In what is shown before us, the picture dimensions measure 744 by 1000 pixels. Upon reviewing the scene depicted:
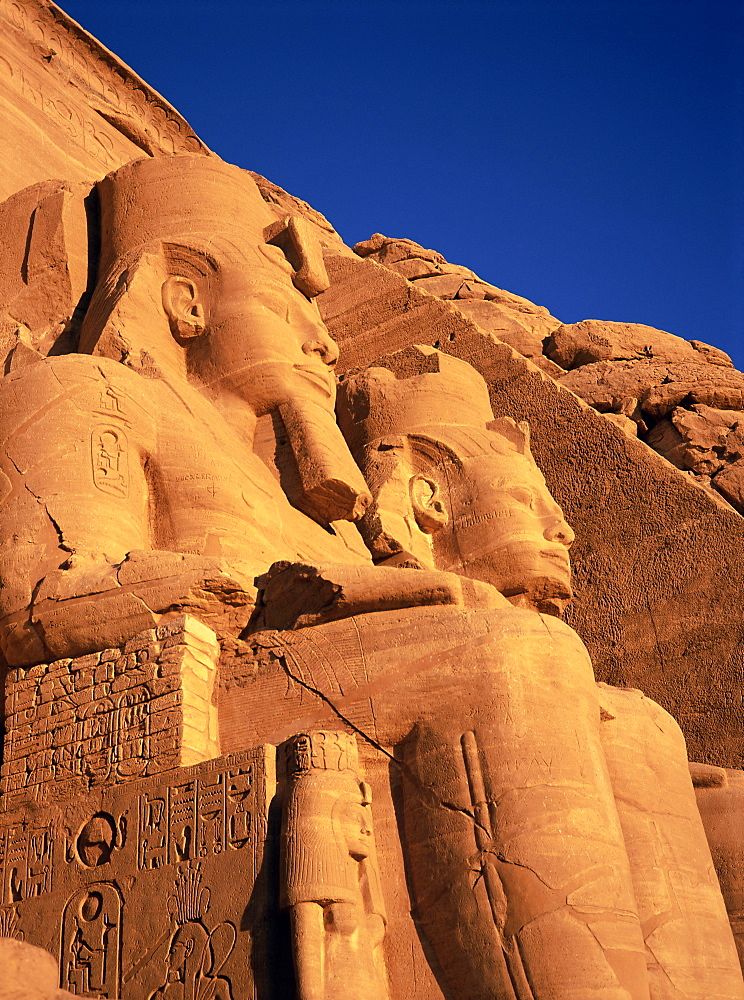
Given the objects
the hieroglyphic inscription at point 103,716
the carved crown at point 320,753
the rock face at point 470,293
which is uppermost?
the rock face at point 470,293

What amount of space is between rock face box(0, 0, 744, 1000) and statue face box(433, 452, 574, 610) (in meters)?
0.02

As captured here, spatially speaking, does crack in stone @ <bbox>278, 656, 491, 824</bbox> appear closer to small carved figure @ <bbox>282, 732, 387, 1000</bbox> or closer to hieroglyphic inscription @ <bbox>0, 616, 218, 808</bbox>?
small carved figure @ <bbox>282, 732, 387, 1000</bbox>

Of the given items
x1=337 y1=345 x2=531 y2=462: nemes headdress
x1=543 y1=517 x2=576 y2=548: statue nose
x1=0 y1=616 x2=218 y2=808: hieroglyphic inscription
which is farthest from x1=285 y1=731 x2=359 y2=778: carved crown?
x1=337 y1=345 x2=531 y2=462: nemes headdress

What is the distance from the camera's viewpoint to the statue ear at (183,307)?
6.39 meters

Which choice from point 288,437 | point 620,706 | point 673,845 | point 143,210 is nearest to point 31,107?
point 143,210

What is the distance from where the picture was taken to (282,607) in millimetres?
4605

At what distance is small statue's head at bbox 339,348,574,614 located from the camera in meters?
6.57

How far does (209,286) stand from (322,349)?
2.13 feet

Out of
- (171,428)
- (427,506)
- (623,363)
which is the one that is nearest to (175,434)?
(171,428)

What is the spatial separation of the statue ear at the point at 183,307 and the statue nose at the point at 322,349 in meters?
0.53

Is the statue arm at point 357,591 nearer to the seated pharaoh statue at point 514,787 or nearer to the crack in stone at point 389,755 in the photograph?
the seated pharaoh statue at point 514,787

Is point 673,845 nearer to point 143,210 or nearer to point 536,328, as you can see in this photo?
point 143,210

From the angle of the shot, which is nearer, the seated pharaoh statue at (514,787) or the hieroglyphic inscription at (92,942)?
the seated pharaoh statue at (514,787)

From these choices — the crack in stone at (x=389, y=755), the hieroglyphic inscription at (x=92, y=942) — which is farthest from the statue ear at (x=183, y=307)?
the hieroglyphic inscription at (x=92, y=942)
